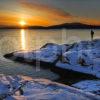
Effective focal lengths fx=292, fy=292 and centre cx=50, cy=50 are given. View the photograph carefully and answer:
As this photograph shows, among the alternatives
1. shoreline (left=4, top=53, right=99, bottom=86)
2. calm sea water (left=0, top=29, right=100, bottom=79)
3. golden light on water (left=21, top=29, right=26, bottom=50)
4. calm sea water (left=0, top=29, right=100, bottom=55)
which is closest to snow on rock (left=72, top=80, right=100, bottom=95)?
→ shoreline (left=4, top=53, right=99, bottom=86)

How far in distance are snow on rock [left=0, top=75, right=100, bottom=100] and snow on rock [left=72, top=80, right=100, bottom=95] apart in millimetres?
29

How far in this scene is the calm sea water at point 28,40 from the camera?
201 centimetres

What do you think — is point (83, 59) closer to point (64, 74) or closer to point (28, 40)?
point (64, 74)

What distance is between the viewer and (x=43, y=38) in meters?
2.05

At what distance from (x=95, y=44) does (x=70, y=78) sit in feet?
1.00

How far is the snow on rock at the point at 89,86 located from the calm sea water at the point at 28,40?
0.61 ft

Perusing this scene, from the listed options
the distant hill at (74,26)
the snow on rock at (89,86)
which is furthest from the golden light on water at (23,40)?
the snow on rock at (89,86)

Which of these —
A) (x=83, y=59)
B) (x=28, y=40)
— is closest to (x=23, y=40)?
(x=28, y=40)

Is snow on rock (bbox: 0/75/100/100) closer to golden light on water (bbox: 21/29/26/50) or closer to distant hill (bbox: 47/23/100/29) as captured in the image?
golden light on water (bbox: 21/29/26/50)

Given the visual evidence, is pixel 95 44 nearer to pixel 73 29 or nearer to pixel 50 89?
pixel 73 29

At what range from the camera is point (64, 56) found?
2.04 meters

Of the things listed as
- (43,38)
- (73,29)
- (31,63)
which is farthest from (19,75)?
(73,29)

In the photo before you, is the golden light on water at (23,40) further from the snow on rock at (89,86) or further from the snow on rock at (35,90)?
the snow on rock at (89,86)

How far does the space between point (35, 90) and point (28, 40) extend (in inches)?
13.9
